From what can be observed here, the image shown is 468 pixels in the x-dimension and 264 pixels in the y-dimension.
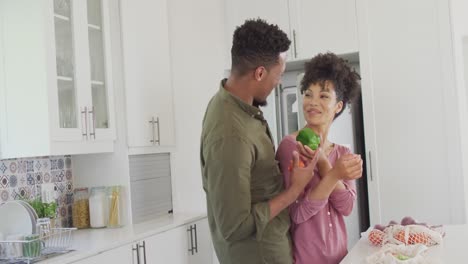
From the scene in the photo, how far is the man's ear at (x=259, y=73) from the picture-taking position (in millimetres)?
1598

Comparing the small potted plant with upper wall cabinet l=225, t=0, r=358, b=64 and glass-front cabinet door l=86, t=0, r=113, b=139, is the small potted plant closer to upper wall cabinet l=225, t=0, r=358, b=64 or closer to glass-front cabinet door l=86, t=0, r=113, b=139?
glass-front cabinet door l=86, t=0, r=113, b=139

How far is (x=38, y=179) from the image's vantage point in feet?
8.73

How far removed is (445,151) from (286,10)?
130 centimetres

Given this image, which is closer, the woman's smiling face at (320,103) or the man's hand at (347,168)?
the man's hand at (347,168)

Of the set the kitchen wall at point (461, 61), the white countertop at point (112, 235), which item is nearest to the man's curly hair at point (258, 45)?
the white countertop at point (112, 235)

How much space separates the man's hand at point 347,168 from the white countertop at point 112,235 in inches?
44.1

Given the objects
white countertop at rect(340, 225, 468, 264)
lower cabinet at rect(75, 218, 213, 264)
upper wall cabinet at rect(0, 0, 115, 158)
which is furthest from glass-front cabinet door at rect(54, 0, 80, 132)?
white countertop at rect(340, 225, 468, 264)

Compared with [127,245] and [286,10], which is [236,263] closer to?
[127,245]

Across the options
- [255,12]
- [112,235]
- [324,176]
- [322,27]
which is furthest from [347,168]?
[255,12]

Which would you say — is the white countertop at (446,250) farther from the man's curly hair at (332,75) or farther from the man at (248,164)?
the man's curly hair at (332,75)

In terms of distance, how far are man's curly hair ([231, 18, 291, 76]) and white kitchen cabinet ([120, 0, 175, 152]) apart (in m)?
1.35

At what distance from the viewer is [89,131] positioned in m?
2.60

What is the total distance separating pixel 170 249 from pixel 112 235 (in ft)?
1.17

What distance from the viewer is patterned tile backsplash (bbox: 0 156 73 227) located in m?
2.47
